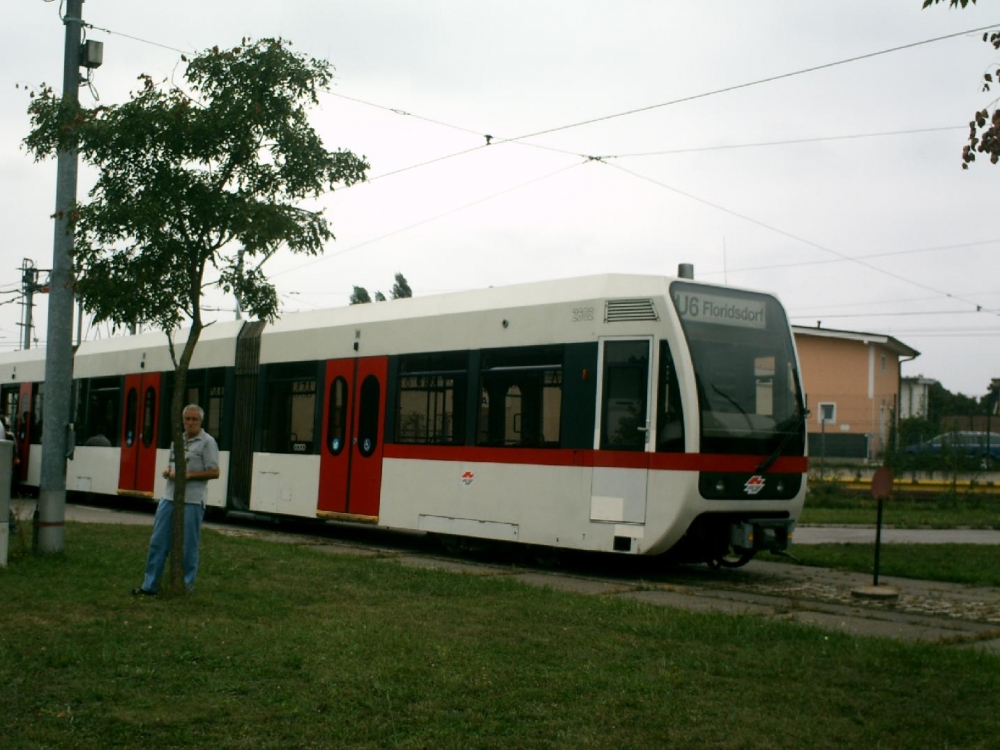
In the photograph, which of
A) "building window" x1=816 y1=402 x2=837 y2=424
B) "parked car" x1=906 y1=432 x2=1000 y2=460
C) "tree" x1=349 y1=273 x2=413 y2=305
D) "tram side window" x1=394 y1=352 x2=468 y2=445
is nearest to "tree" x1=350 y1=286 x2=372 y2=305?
"tree" x1=349 y1=273 x2=413 y2=305

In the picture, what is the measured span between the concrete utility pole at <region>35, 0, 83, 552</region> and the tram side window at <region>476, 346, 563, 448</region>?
15.9ft

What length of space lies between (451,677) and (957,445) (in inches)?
960

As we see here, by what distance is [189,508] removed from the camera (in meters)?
10.3

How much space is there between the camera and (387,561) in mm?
13406

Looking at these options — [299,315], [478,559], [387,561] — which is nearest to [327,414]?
[299,315]

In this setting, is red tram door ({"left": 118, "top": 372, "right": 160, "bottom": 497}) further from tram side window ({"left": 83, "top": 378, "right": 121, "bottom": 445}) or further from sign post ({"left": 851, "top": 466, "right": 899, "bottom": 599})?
sign post ({"left": 851, "top": 466, "right": 899, "bottom": 599})

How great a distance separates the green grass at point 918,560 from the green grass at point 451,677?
5.46m

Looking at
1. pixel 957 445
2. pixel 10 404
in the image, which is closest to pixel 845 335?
pixel 957 445

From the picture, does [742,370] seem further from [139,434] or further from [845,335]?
[845,335]

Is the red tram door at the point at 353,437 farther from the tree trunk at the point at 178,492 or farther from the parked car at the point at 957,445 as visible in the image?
the parked car at the point at 957,445

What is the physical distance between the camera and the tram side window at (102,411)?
24.1 m

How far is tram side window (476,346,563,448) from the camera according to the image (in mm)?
13961

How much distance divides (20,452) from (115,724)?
928 inches

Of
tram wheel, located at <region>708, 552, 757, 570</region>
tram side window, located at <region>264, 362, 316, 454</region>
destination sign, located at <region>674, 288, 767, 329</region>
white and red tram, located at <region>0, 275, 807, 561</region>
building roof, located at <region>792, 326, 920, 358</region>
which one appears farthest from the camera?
building roof, located at <region>792, 326, 920, 358</region>
